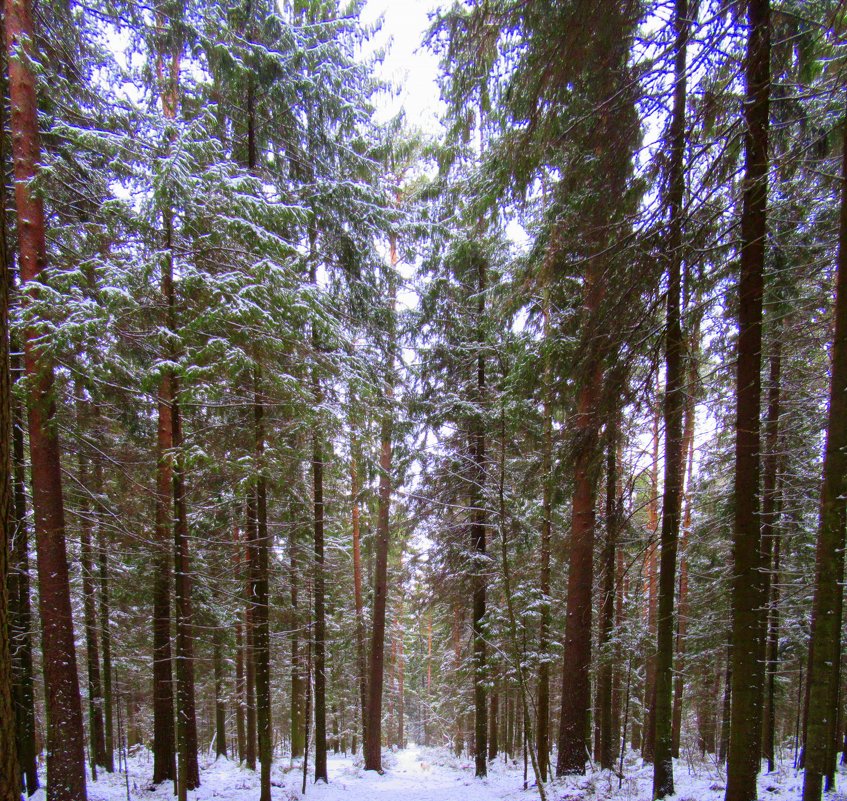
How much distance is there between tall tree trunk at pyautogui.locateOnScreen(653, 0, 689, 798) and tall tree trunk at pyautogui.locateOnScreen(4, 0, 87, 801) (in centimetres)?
755

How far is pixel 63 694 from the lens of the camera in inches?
250

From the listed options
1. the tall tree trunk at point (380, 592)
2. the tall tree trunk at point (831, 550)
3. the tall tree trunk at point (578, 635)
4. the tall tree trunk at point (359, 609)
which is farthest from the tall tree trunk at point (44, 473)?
the tall tree trunk at point (831, 550)

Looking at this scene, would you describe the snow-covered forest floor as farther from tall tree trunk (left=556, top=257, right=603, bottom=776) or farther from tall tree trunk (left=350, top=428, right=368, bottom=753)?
tall tree trunk (left=350, top=428, right=368, bottom=753)

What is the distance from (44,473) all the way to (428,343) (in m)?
9.03

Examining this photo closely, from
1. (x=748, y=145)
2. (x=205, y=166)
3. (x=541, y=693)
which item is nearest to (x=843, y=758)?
(x=541, y=693)

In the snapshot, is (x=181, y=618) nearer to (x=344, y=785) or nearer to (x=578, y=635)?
(x=578, y=635)

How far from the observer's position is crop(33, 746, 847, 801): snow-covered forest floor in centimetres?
813

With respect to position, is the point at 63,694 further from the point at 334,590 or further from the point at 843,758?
the point at 843,758

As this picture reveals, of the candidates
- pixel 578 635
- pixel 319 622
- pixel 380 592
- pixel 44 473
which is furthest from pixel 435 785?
pixel 44 473

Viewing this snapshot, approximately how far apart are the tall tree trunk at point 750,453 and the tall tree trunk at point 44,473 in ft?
25.9

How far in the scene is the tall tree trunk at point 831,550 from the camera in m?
4.24

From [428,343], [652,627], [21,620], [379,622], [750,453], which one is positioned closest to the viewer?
[750,453]

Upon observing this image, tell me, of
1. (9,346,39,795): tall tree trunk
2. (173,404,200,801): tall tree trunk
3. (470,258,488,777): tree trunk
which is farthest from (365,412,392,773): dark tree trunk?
(9,346,39,795): tall tree trunk

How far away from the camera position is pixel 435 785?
11.4 meters
